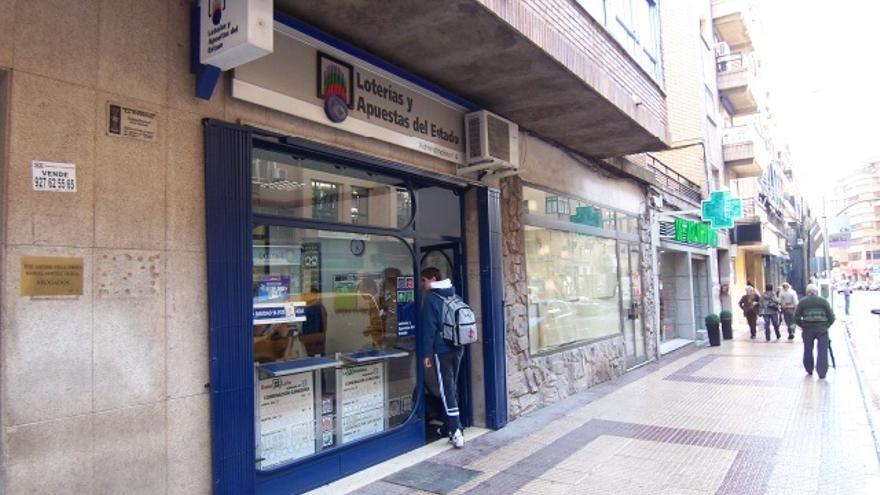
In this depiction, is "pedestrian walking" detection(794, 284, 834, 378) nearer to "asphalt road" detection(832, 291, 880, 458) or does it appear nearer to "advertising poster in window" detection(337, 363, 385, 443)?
"asphalt road" detection(832, 291, 880, 458)

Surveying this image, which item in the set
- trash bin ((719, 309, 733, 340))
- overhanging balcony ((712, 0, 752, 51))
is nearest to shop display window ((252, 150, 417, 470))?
trash bin ((719, 309, 733, 340))

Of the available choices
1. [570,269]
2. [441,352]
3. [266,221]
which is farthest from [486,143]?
[570,269]

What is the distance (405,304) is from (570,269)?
13.3 ft

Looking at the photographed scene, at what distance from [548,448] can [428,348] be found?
1637 mm

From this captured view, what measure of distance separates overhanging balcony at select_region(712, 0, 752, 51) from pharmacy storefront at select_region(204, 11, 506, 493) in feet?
67.4

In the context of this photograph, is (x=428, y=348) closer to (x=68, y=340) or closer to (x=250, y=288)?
(x=250, y=288)

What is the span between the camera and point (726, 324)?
16.4 metres

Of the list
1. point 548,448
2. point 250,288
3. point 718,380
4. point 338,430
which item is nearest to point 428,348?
point 338,430

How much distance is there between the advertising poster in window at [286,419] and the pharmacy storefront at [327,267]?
1 centimetres

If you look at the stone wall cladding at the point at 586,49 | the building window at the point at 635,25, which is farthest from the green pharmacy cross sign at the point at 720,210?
the stone wall cladding at the point at 586,49

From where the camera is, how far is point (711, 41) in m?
21.5

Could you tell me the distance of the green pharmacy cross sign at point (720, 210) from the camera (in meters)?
14.7

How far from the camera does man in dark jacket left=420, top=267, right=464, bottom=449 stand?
19.5 ft

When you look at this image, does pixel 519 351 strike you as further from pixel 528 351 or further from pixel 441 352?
pixel 441 352
